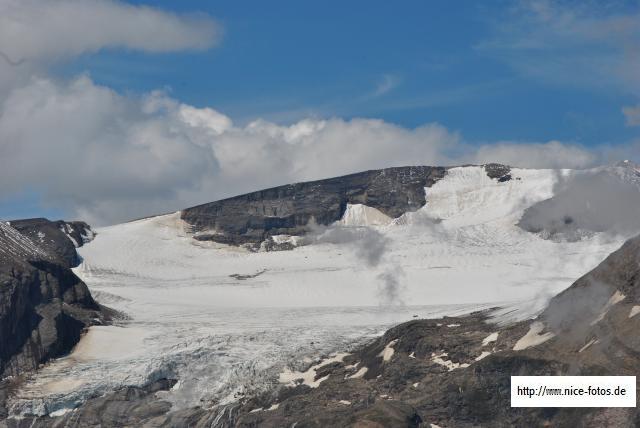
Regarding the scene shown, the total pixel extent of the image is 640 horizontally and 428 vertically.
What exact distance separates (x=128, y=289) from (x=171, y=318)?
33009mm

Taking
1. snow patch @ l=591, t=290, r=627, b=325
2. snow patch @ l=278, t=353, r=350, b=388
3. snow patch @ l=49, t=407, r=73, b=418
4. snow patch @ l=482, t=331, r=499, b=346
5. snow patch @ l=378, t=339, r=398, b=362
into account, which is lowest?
snow patch @ l=49, t=407, r=73, b=418

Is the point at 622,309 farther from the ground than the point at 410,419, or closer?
farther from the ground

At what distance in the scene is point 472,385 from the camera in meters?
101

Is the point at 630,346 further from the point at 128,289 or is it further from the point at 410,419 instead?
the point at 128,289

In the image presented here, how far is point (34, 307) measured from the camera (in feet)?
483

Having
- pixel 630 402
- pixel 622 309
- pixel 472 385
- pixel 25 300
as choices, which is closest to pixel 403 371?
pixel 472 385

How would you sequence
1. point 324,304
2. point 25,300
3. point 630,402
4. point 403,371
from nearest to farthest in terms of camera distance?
point 630,402
point 403,371
point 25,300
point 324,304

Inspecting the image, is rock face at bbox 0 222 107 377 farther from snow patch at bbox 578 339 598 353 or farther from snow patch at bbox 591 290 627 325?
snow patch at bbox 578 339 598 353

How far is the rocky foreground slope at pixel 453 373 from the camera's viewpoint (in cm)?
9475

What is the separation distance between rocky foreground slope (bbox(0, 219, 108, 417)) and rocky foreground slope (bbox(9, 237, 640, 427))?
55.2ft

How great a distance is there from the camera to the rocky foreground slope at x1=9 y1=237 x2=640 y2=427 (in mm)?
94750

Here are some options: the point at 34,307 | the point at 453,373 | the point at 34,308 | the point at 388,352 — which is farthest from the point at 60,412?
the point at 453,373

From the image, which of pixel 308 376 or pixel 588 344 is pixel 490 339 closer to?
pixel 588 344

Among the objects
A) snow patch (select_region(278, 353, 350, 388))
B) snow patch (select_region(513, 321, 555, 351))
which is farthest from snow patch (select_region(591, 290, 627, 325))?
snow patch (select_region(278, 353, 350, 388))
